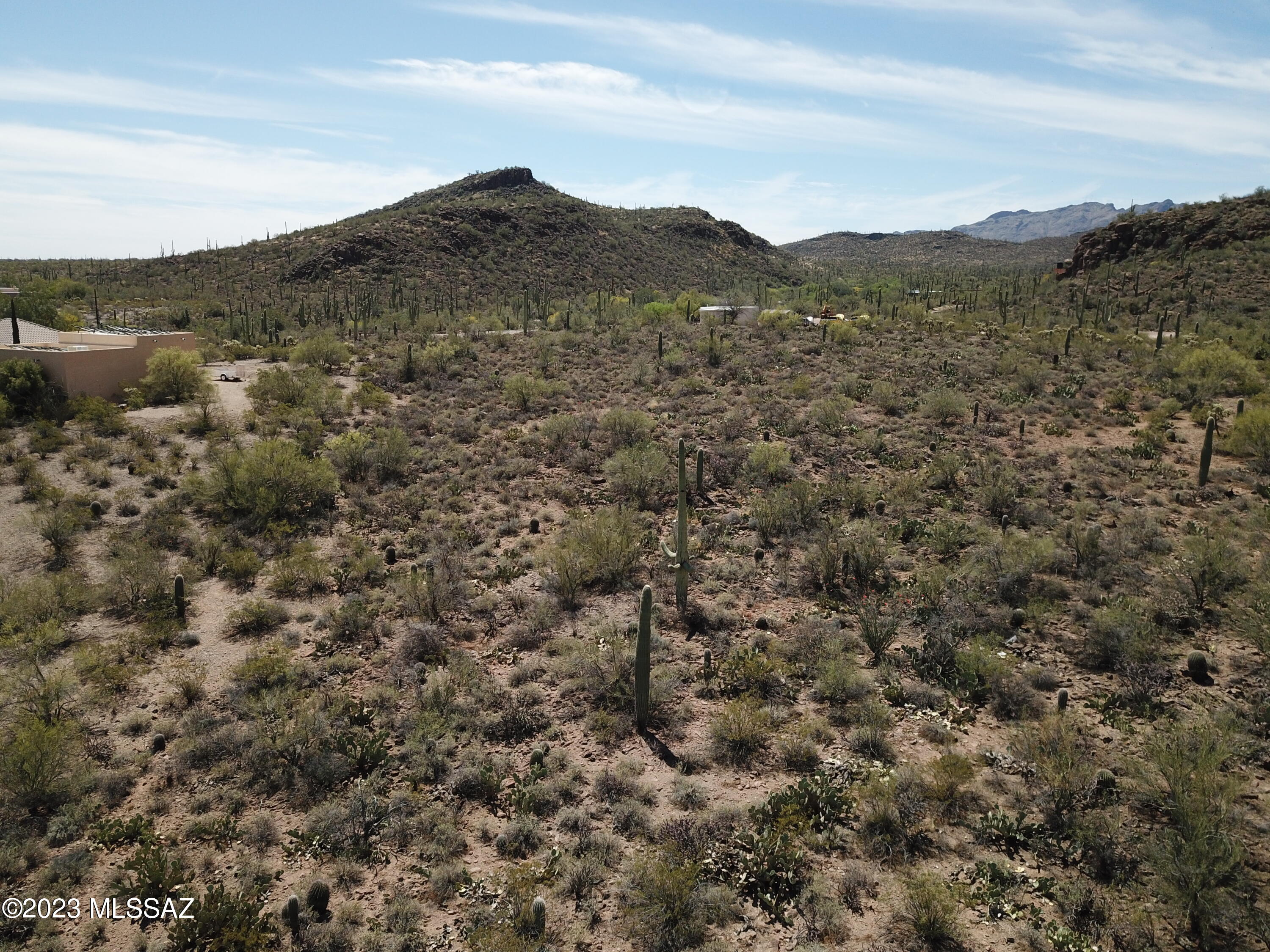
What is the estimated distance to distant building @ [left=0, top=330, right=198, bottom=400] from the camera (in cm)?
2384

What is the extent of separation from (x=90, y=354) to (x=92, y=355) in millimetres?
131

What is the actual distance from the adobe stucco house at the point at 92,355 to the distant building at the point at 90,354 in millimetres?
16

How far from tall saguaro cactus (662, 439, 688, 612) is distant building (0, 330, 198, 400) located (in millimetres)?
22799

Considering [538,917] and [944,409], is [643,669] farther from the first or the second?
[944,409]

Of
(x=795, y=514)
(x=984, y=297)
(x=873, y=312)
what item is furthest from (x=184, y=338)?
(x=984, y=297)

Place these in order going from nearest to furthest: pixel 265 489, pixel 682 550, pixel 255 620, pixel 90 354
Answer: pixel 255 620, pixel 682 550, pixel 265 489, pixel 90 354

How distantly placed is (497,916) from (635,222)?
91.5 m

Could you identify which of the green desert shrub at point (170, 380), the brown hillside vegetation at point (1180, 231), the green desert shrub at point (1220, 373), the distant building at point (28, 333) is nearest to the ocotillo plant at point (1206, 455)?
the green desert shrub at point (1220, 373)

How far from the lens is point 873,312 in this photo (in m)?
48.3

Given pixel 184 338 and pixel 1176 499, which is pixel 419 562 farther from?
pixel 184 338

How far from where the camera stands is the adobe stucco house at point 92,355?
23828mm

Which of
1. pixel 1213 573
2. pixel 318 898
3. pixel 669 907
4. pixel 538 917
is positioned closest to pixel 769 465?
pixel 1213 573

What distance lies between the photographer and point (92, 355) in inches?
983

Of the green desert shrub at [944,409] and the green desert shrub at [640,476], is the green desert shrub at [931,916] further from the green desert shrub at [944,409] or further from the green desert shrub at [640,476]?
the green desert shrub at [944,409]
